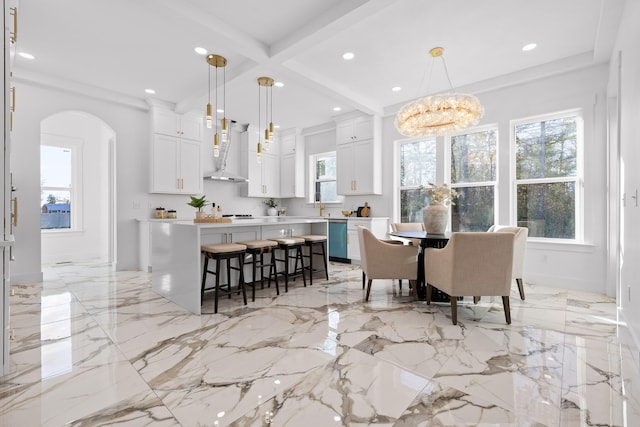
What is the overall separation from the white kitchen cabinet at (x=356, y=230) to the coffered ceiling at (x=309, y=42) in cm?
210

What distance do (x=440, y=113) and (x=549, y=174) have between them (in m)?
1.98

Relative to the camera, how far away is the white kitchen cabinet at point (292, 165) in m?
7.07

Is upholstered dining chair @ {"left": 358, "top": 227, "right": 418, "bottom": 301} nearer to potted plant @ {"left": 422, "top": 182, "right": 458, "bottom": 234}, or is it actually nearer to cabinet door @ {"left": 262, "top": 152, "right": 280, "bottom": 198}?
potted plant @ {"left": 422, "top": 182, "right": 458, "bottom": 234}

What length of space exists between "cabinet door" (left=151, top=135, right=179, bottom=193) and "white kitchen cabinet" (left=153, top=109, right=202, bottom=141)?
124 mm

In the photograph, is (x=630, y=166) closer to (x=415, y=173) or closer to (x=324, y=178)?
(x=415, y=173)

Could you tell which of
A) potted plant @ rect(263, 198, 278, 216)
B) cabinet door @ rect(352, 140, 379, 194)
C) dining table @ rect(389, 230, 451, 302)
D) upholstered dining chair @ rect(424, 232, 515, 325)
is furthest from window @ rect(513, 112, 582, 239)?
potted plant @ rect(263, 198, 278, 216)

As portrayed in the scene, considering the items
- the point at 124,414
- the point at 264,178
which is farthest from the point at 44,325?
the point at 264,178

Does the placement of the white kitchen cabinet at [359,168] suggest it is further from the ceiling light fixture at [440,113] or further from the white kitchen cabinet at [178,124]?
the white kitchen cabinet at [178,124]

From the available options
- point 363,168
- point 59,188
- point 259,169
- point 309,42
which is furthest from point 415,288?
point 59,188

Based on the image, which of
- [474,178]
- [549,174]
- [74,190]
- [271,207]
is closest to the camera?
[549,174]

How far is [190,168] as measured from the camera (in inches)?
224

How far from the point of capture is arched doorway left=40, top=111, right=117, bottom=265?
5992 millimetres

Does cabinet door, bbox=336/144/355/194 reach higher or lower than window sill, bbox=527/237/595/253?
higher

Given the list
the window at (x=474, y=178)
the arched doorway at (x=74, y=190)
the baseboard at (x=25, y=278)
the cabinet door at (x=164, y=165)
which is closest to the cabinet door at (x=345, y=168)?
the window at (x=474, y=178)
